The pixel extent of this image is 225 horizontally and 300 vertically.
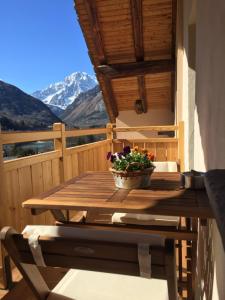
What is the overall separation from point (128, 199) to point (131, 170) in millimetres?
238

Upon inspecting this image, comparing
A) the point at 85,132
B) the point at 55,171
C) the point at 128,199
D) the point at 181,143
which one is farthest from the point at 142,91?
the point at 128,199

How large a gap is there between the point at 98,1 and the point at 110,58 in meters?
1.81

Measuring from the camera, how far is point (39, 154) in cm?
277

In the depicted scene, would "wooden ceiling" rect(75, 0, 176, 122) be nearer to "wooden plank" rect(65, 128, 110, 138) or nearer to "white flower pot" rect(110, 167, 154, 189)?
"wooden plank" rect(65, 128, 110, 138)

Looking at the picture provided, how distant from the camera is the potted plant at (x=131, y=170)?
1673 millimetres

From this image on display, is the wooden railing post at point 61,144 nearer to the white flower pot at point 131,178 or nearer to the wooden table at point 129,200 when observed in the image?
the wooden table at point 129,200

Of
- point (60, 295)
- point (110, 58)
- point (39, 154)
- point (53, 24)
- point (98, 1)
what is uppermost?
point (53, 24)

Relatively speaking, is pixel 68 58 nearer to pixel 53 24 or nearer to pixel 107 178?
pixel 53 24

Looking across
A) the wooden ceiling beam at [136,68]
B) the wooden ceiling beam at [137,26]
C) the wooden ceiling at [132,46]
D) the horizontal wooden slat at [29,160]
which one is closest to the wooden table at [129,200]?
the horizontal wooden slat at [29,160]

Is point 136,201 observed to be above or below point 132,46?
below

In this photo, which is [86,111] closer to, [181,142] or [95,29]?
[95,29]

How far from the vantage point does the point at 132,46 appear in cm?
636

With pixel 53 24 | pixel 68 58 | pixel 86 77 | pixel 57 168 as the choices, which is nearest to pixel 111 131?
pixel 57 168

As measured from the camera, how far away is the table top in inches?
51.3
